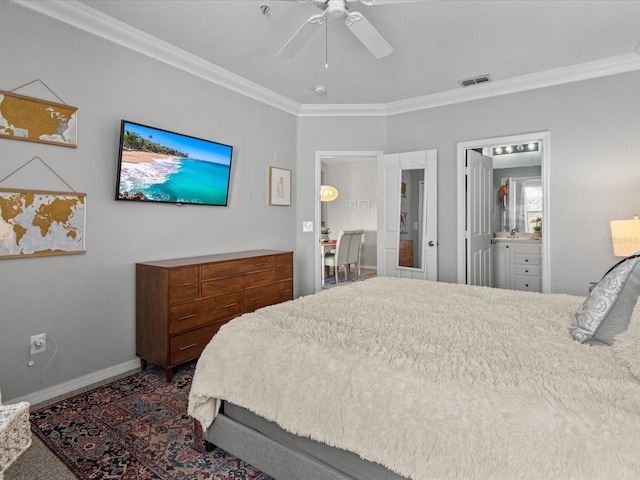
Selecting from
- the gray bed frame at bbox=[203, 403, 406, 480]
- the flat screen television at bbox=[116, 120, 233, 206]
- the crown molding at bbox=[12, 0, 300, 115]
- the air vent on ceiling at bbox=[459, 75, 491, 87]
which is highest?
the air vent on ceiling at bbox=[459, 75, 491, 87]

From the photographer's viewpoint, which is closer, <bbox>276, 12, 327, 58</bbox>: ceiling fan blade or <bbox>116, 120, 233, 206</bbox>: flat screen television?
<bbox>276, 12, 327, 58</bbox>: ceiling fan blade

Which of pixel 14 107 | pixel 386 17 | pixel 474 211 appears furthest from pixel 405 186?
pixel 14 107

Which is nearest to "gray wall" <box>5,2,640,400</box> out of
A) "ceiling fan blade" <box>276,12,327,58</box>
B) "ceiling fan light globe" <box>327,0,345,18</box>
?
"ceiling fan blade" <box>276,12,327,58</box>

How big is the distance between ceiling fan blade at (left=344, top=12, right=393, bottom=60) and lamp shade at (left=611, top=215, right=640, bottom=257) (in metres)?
2.35

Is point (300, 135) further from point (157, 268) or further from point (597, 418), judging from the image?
point (597, 418)

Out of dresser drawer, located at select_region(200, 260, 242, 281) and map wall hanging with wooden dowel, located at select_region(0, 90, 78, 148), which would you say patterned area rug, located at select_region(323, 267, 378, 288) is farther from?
map wall hanging with wooden dowel, located at select_region(0, 90, 78, 148)

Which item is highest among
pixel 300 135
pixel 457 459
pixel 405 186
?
pixel 300 135

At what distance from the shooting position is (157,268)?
2707 mm

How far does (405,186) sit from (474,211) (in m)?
0.83

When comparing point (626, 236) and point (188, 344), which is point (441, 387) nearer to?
point (188, 344)

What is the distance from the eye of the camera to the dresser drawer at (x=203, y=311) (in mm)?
2709

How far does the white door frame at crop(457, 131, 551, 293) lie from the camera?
366 centimetres

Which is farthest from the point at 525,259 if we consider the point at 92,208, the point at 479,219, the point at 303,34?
the point at 92,208

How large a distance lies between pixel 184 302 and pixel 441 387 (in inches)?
84.3
